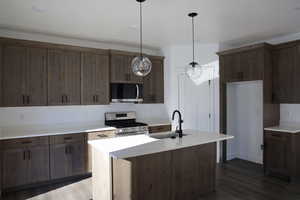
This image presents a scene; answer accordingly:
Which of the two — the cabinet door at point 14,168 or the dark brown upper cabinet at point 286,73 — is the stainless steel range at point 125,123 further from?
the dark brown upper cabinet at point 286,73

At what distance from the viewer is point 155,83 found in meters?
5.15

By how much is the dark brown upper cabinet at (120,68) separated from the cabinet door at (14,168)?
219 centimetres

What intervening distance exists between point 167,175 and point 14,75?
10.2 ft

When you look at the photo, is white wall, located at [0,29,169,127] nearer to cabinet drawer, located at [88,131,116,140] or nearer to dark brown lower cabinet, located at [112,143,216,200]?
cabinet drawer, located at [88,131,116,140]

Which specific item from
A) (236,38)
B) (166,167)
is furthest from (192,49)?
(166,167)

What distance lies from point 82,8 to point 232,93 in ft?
12.2

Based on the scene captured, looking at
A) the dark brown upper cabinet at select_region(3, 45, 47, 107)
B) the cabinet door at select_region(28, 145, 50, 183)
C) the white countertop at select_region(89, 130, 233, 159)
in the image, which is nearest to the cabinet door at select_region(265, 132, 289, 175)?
the white countertop at select_region(89, 130, 233, 159)

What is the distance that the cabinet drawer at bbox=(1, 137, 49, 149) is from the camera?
10.8 feet

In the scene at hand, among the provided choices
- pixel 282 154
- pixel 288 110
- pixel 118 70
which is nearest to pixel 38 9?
pixel 118 70

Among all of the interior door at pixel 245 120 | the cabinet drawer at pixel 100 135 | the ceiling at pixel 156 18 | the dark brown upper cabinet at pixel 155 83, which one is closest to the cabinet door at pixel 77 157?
the cabinet drawer at pixel 100 135

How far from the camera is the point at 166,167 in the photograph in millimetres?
2711

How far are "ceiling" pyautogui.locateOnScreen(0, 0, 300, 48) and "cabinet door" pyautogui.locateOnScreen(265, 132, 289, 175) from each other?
2.02 metres

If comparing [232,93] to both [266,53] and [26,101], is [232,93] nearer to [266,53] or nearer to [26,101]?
[266,53]

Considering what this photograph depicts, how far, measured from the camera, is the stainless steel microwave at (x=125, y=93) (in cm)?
456
